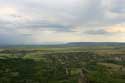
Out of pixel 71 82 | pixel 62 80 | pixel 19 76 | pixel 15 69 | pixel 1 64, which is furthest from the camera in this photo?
pixel 1 64

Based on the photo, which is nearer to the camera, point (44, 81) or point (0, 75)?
point (44, 81)

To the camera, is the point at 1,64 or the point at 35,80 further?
the point at 1,64

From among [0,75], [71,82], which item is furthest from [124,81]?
[0,75]

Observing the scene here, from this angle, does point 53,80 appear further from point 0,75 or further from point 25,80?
point 0,75

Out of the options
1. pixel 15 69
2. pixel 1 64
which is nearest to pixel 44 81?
pixel 15 69

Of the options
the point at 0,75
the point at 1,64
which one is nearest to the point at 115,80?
the point at 0,75

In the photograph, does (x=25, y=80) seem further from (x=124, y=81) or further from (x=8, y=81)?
(x=124, y=81)

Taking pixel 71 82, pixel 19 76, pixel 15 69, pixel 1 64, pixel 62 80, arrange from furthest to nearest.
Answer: pixel 1 64 → pixel 15 69 → pixel 19 76 → pixel 62 80 → pixel 71 82

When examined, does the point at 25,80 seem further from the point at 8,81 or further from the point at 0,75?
the point at 0,75
